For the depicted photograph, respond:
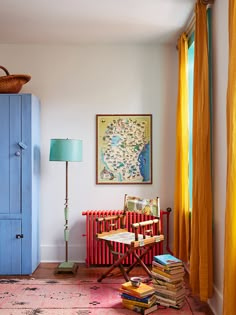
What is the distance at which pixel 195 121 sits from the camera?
3.38m

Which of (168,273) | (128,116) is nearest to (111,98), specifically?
(128,116)

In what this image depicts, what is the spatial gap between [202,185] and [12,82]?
2.46 metres

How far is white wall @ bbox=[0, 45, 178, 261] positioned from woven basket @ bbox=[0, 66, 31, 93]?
1.44 ft

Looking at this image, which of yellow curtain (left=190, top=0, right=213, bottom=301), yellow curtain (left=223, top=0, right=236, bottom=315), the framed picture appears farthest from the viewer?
the framed picture

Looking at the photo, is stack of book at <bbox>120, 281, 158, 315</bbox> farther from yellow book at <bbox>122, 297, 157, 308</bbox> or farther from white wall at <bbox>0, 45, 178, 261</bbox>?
white wall at <bbox>0, 45, 178, 261</bbox>

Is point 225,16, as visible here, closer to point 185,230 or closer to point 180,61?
point 180,61

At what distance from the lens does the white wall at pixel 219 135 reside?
289 centimetres

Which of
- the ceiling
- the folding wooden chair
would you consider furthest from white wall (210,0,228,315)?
the folding wooden chair

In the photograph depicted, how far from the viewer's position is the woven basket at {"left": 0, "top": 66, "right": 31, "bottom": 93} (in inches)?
164

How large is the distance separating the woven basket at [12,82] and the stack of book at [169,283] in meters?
2.50

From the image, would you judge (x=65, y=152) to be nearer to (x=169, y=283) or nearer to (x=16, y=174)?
(x=16, y=174)

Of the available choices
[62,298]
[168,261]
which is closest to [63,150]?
[62,298]

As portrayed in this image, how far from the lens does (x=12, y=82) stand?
421 centimetres

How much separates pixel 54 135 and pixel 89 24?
1.45 metres
